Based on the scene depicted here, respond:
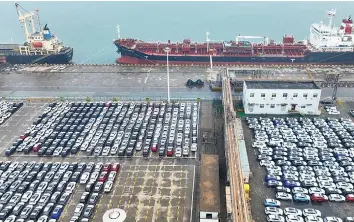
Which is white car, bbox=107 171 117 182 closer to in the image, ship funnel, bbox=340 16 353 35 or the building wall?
the building wall

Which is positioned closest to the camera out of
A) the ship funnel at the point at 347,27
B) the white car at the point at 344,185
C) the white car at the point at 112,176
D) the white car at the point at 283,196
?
the white car at the point at 283,196

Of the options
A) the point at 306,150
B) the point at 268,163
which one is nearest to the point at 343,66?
the point at 306,150

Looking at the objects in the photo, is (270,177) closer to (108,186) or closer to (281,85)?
(108,186)

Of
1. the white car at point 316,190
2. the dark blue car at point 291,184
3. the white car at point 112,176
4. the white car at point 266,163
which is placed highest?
the white car at point 266,163

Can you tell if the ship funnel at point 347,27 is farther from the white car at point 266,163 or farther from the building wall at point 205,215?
the building wall at point 205,215

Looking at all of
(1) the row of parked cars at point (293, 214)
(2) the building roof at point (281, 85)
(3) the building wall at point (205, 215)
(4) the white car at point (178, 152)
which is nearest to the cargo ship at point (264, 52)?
(2) the building roof at point (281, 85)
